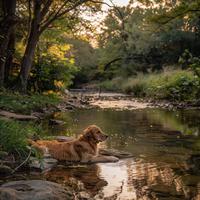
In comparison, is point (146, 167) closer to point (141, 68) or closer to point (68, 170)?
point (68, 170)

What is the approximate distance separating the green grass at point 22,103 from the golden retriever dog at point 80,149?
645 cm

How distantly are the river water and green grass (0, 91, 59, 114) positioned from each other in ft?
6.24

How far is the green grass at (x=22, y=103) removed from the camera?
16406mm

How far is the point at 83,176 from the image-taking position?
8.29m

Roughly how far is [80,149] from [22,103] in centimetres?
888

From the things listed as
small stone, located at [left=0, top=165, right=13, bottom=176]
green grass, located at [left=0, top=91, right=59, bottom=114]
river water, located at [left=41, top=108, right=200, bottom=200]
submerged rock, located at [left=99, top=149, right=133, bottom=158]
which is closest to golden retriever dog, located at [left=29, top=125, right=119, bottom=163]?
submerged rock, located at [left=99, top=149, right=133, bottom=158]

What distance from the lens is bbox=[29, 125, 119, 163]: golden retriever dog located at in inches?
382

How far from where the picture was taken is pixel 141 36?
47344mm

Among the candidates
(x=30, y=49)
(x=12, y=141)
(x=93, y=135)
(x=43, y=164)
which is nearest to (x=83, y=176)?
(x=43, y=164)

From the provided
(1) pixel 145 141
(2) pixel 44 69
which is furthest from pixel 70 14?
(1) pixel 145 141

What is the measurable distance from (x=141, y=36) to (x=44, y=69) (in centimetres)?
2350

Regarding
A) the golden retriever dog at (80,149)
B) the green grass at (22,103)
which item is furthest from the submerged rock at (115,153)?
the green grass at (22,103)

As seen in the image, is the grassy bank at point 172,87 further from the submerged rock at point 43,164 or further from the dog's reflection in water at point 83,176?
the dog's reflection in water at point 83,176

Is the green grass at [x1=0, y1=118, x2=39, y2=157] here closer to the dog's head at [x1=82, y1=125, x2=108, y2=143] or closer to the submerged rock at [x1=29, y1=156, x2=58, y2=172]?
the submerged rock at [x1=29, y1=156, x2=58, y2=172]
